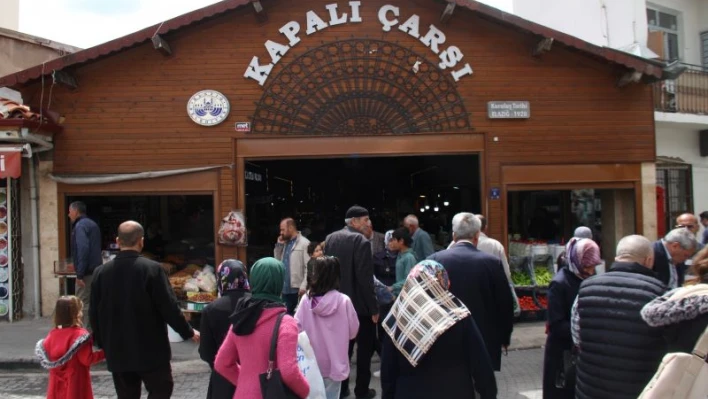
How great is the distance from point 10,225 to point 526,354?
8144 millimetres

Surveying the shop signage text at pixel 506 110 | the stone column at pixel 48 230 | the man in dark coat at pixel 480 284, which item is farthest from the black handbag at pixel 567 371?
the stone column at pixel 48 230

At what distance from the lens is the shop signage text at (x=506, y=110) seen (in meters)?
9.82

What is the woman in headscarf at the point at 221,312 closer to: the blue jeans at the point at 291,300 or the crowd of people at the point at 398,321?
the crowd of people at the point at 398,321

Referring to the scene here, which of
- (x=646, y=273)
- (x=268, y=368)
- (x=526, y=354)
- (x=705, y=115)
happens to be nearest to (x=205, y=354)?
(x=268, y=368)

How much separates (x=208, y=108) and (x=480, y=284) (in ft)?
21.0

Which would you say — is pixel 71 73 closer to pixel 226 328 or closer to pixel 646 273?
pixel 226 328

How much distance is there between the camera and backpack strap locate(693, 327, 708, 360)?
2709mm

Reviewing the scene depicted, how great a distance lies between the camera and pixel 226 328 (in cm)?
406

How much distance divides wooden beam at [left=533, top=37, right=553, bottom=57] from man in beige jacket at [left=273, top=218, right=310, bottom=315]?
16.4ft

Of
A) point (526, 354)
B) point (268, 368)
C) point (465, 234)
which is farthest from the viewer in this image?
point (526, 354)

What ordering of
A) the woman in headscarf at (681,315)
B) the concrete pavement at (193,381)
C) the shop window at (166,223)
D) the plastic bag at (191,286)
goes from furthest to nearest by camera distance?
the shop window at (166,223) < the plastic bag at (191,286) < the concrete pavement at (193,381) < the woman in headscarf at (681,315)

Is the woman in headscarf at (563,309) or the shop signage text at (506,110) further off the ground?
the shop signage text at (506,110)

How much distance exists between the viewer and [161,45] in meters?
9.34

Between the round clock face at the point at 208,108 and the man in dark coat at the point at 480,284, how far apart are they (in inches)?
230
